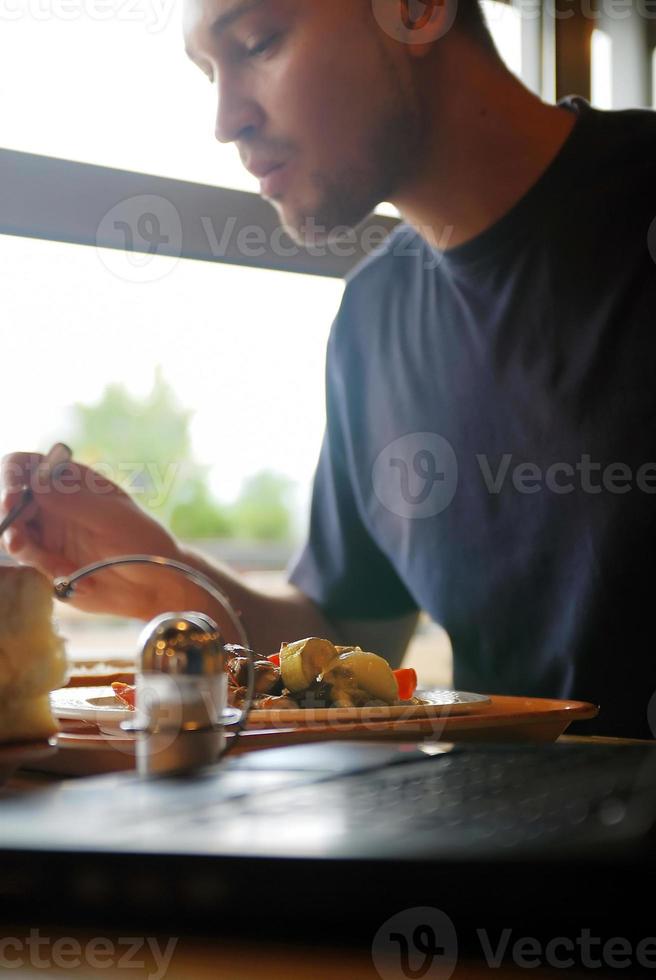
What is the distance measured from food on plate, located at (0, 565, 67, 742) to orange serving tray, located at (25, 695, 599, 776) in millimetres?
20

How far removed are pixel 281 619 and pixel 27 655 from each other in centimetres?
87

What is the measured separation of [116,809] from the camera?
1.13 feet

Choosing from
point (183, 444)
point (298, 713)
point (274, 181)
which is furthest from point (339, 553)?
point (183, 444)

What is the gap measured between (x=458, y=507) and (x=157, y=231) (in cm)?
62

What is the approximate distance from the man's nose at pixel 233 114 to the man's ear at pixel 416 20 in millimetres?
250

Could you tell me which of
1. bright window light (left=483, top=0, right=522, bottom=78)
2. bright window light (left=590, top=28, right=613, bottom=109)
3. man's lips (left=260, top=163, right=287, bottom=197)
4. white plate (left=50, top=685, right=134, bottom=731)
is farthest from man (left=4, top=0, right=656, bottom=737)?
bright window light (left=590, top=28, right=613, bottom=109)

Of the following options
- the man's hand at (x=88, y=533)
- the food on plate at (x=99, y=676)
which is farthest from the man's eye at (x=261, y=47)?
the food on plate at (x=99, y=676)

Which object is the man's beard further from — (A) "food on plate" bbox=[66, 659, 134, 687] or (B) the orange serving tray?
(B) the orange serving tray

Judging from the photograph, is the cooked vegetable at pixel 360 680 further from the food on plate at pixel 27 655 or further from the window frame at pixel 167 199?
the window frame at pixel 167 199

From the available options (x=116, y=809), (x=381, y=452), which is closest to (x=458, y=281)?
(x=381, y=452)

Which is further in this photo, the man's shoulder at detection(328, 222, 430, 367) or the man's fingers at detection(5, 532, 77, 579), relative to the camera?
the man's shoulder at detection(328, 222, 430, 367)

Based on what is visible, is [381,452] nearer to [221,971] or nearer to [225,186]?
[225,186]

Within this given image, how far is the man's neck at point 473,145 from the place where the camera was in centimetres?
139

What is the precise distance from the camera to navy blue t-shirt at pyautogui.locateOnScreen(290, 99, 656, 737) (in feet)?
3.92
